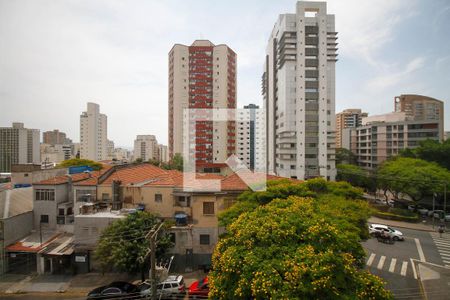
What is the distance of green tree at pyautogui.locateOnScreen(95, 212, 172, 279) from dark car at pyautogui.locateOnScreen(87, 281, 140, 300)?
0.93 metres

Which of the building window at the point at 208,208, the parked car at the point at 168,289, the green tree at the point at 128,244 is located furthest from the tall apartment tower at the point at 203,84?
the parked car at the point at 168,289

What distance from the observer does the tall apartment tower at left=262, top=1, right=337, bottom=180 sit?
40.3 meters

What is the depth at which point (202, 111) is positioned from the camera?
181ft

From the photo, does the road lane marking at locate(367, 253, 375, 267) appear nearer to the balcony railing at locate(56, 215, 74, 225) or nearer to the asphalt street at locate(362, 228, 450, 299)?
the asphalt street at locate(362, 228, 450, 299)

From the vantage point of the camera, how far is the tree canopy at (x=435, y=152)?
33.9 metres

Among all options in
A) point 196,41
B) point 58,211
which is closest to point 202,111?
point 196,41

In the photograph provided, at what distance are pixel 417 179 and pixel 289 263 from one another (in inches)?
1103

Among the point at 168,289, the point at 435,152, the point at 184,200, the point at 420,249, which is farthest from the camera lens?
the point at 435,152

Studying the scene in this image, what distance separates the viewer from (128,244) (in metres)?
14.1

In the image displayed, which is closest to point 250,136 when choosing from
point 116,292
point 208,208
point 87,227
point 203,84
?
point 203,84

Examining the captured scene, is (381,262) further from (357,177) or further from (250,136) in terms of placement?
(250,136)

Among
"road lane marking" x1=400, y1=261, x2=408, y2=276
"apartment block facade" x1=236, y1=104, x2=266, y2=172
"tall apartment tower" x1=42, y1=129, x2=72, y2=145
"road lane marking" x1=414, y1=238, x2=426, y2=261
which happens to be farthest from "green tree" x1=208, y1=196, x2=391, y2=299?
"tall apartment tower" x1=42, y1=129, x2=72, y2=145

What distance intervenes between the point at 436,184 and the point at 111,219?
33.3 meters

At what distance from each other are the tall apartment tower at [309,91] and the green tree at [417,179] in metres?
10.8
